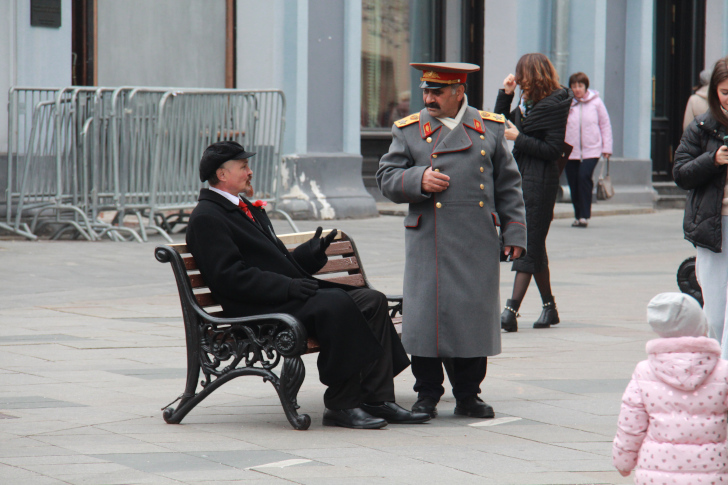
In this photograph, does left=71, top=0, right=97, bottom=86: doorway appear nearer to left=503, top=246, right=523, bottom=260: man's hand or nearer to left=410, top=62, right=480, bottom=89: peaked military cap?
left=410, top=62, right=480, bottom=89: peaked military cap

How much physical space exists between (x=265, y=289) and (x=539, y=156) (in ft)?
9.31

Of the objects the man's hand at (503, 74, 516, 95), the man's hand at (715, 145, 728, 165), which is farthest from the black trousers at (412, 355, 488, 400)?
the man's hand at (503, 74, 516, 95)

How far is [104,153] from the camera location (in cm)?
1165

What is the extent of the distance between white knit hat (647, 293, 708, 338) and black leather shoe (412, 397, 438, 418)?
2069 mm

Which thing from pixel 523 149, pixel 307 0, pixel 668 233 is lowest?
pixel 668 233

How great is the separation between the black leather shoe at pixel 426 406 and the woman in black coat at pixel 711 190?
4.20 ft

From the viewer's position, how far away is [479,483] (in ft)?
13.6

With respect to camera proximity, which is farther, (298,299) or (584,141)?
(584,141)

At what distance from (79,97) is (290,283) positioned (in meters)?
7.28

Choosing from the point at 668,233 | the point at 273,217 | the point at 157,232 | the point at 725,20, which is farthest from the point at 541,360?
the point at 725,20

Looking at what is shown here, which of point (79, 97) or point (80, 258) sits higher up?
point (79, 97)

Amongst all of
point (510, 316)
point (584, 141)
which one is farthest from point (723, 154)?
point (584, 141)

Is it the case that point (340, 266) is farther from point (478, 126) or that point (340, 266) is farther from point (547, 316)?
point (547, 316)

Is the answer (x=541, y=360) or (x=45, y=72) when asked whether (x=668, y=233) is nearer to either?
(x=45, y=72)
